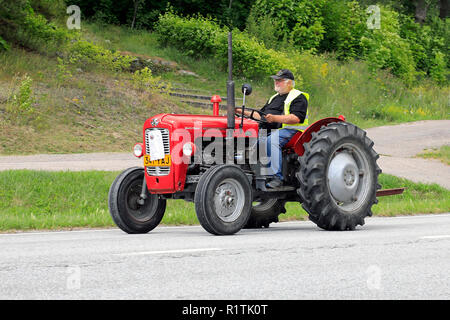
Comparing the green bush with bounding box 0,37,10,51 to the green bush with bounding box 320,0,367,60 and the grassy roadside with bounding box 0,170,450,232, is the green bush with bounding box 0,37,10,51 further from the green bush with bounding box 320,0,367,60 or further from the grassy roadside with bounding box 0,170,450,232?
the green bush with bounding box 320,0,367,60

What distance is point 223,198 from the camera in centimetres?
921

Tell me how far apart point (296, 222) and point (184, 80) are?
1813 cm

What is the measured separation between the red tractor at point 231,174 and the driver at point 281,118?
0.39ft

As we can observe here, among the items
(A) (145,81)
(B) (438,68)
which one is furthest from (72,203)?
(B) (438,68)

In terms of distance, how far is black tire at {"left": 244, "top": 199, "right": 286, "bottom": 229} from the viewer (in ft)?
36.9

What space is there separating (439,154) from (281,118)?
13.1m

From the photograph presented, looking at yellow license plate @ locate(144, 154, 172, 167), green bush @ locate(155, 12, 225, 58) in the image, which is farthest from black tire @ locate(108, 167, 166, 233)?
green bush @ locate(155, 12, 225, 58)

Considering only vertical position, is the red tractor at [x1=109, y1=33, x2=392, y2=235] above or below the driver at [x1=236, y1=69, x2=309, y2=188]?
below

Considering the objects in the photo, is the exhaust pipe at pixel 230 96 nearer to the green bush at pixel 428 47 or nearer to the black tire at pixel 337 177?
the black tire at pixel 337 177

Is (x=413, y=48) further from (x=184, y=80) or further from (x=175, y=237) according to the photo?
(x=175, y=237)

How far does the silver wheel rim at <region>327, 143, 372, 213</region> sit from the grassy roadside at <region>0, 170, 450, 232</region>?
2.70m

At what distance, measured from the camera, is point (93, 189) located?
47.8 ft

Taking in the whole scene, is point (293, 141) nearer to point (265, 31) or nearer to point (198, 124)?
point (198, 124)

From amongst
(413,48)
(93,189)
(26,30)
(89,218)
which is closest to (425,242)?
(89,218)
